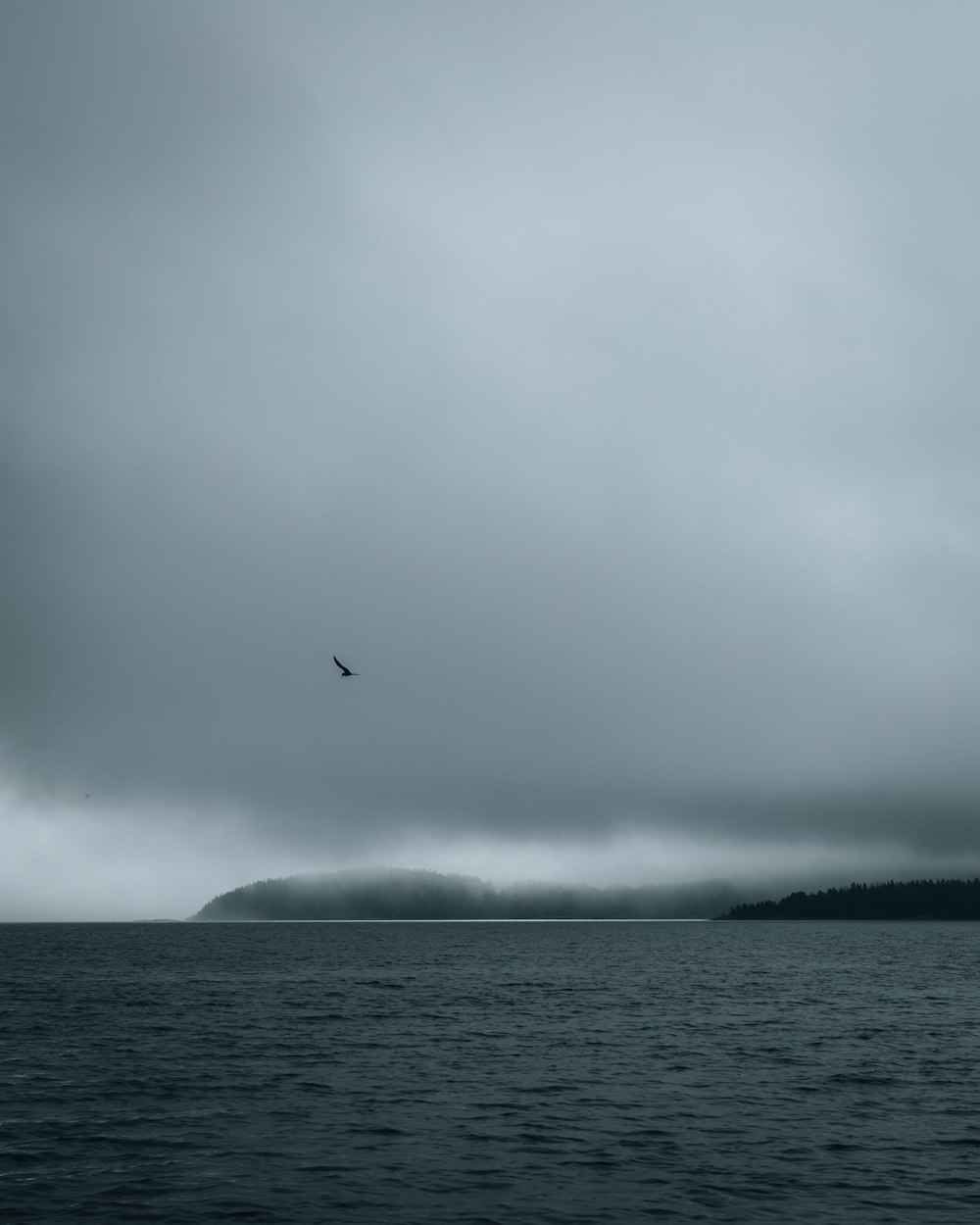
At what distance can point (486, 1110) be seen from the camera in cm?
4209

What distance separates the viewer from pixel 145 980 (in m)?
118

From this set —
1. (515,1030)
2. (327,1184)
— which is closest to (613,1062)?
(515,1030)

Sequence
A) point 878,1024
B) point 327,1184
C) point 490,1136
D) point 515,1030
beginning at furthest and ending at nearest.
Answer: point 878,1024, point 515,1030, point 490,1136, point 327,1184

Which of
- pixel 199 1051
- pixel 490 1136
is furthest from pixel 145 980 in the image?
pixel 490 1136

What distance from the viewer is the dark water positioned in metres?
29.7

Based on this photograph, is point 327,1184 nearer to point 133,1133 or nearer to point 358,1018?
point 133,1133

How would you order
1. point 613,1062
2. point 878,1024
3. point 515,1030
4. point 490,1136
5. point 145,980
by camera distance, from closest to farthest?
point 490,1136 → point 613,1062 → point 515,1030 → point 878,1024 → point 145,980

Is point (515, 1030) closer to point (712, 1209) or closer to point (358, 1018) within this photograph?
point (358, 1018)

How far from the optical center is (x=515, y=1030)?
68.4 m

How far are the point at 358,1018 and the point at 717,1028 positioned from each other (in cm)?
2677

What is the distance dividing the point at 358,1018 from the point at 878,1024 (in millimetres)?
39200

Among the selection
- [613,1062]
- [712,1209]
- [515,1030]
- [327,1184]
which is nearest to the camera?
[712,1209]

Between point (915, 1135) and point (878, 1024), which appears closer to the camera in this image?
point (915, 1135)

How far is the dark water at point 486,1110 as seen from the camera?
29.7 m
